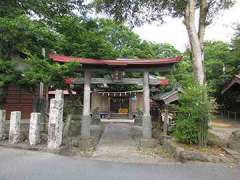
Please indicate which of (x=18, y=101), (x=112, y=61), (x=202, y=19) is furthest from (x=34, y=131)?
(x=18, y=101)

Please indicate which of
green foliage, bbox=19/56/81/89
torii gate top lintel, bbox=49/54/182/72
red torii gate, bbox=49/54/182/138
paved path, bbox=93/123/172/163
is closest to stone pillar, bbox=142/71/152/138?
red torii gate, bbox=49/54/182/138

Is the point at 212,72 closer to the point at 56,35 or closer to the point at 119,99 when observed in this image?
the point at 119,99

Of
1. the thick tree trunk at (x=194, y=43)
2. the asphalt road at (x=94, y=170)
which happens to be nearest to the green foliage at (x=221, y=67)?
the thick tree trunk at (x=194, y=43)

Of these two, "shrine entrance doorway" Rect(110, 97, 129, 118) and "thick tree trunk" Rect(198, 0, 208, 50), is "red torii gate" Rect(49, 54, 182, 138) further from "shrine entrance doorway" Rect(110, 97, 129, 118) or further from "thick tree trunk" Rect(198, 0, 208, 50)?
"shrine entrance doorway" Rect(110, 97, 129, 118)

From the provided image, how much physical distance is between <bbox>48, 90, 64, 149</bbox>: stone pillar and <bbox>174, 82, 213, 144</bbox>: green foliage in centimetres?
456

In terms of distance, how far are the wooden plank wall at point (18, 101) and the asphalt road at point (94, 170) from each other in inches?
407

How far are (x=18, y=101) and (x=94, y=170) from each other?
44.1 ft

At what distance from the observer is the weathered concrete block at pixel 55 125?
405 inches

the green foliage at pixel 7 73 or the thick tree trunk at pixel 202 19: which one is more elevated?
the thick tree trunk at pixel 202 19

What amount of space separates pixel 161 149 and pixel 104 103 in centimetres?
1904

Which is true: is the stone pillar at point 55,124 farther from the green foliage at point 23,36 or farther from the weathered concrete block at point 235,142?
the weathered concrete block at point 235,142

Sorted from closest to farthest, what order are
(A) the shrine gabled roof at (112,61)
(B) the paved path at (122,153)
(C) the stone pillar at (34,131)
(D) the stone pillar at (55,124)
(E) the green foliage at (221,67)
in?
(B) the paved path at (122,153), (D) the stone pillar at (55,124), (C) the stone pillar at (34,131), (A) the shrine gabled roof at (112,61), (E) the green foliage at (221,67)

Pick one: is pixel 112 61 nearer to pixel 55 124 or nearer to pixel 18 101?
pixel 55 124

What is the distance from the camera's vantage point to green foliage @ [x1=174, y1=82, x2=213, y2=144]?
1014 centimetres
